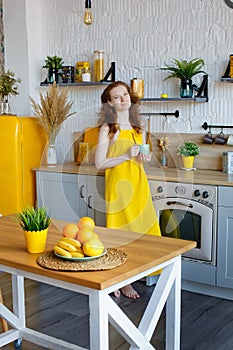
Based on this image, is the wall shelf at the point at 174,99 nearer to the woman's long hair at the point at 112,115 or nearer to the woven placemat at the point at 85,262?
the woman's long hair at the point at 112,115

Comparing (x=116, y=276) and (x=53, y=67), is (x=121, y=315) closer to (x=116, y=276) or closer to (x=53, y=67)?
(x=116, y=276)

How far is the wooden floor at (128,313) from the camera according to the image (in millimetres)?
3137

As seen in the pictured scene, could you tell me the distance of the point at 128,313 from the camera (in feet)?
11.6

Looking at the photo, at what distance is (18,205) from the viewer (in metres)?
4.86

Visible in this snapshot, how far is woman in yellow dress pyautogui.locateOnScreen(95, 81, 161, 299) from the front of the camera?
92.0 inches

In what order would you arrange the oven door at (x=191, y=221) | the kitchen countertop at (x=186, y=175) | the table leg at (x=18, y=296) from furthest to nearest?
1. the oven door at (x=191, y=221)
2. the table leg at (x=18, y=296)
3. the kitchen countertop at (x=186, y=175)

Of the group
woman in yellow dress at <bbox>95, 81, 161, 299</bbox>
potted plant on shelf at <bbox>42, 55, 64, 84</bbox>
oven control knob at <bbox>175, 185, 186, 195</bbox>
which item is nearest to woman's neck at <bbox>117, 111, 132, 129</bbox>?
woman in yellow dress at <bbox>95, 81, 161, 299</bbox>

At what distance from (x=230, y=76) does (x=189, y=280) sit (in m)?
1.64

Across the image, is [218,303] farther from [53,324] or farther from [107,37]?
[107,37]

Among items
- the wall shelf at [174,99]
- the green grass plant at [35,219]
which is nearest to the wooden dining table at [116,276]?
the green grass plant at [35,219]

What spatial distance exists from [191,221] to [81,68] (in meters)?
1.95

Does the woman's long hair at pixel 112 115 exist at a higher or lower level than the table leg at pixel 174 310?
higher

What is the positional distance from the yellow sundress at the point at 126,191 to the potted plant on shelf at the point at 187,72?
1.41m

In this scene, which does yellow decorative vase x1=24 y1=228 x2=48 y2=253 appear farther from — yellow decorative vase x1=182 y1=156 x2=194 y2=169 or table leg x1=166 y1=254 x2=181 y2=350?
yellow decorative vase x1=182 y1=156 x2=194 y2=169
